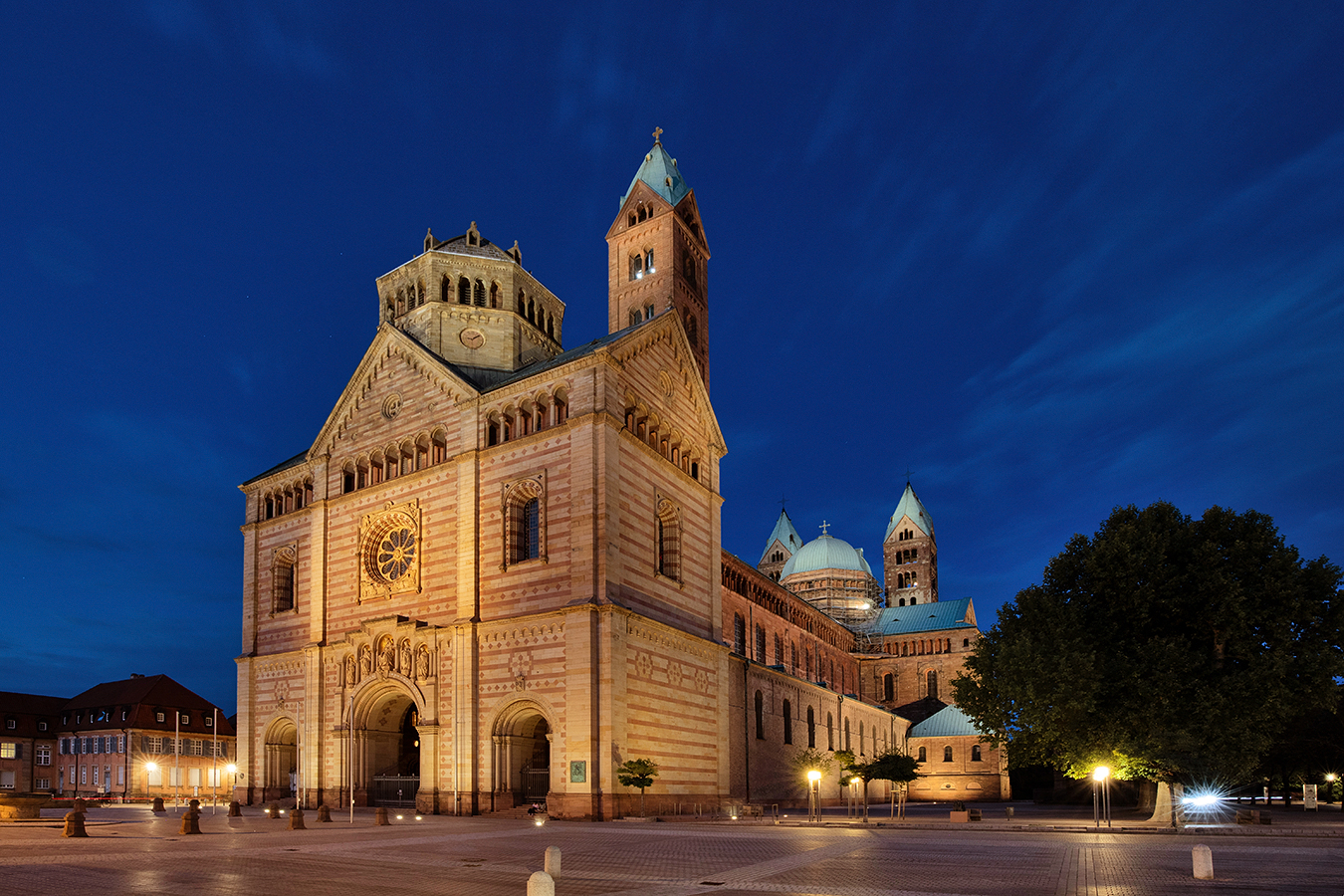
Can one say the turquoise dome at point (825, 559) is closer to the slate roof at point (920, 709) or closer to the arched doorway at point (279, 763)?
the slate roof at point (920, 709)

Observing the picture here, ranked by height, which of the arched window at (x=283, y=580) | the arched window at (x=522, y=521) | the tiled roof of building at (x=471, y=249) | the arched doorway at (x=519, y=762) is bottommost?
the arched doorway at (x=519, y=762)

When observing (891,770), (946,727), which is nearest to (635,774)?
(891,770)

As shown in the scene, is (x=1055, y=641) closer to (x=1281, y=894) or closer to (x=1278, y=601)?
(x=1278, y=601)

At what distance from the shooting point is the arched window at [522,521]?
42.2m

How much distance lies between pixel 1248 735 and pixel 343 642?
38.5 meters

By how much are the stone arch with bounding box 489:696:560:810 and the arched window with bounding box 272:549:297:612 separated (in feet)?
58.0

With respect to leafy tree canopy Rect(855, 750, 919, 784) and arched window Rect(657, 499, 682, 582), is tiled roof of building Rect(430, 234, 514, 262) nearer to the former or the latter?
arched window Rect(657, 499, 682, 582)

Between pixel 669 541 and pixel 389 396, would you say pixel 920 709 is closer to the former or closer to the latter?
pixel 669 541

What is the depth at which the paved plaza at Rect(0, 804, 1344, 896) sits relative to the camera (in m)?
16.7

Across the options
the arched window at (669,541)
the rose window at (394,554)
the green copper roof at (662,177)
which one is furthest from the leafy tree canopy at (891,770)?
the green copper roof at (662,177)

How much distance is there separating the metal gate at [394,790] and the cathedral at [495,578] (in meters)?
0.14

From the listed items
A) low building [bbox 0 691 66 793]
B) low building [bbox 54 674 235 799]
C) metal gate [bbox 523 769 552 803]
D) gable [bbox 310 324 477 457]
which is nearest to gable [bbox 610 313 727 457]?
gable [bbox 310 324 477 457]

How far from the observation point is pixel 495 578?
42.4 m

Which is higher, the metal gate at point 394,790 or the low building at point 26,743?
the metal gate at point 394,790
